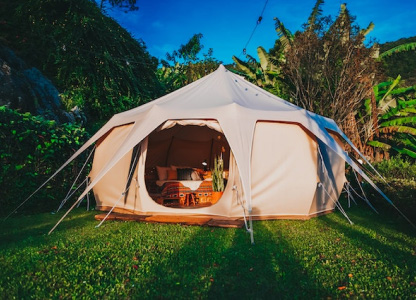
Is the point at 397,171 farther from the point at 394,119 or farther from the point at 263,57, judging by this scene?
the point at 263,57

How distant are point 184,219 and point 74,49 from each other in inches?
380

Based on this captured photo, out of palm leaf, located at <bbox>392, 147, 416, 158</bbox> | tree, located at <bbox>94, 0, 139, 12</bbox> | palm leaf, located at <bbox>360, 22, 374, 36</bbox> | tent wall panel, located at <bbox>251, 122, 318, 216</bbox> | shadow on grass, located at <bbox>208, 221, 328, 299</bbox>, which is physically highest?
tree, located at <bbox>94, 0, 139, 12</bbox>

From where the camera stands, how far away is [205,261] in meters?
3.61

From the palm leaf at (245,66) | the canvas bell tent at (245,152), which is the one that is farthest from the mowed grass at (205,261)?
the palm leaf at (245,66)

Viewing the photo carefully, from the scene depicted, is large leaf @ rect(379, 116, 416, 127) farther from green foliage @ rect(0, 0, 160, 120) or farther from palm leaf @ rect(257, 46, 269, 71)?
green foliage @ rect(0, 0, 160, 120)

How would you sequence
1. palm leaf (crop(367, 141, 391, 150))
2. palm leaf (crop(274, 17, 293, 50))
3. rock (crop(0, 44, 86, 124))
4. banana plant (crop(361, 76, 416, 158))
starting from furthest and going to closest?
1. palm leaf (crop(274, 17, 293, 50))
2. banana plant (crop(361, 76, 416, 158))
3. palm leaf (crop(367, 141, 391, 150))
4. rock (crop(0, 44, 86, 124))

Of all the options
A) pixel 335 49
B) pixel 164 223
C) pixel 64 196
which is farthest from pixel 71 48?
pixel 335 49

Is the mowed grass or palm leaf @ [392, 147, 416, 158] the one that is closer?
the mowed grass

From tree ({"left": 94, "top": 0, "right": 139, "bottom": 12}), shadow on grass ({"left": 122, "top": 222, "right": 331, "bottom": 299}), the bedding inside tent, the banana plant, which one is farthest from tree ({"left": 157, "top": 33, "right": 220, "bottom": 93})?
shadow on grass ({"left": 122, "top": 222, "right": 331, "bottom": 299})

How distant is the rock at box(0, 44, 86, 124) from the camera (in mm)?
8123

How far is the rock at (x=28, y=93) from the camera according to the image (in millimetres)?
8123

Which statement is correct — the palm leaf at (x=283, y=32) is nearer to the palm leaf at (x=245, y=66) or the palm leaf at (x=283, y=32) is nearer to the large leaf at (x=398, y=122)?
the palm leaf at (x=245, y=66)

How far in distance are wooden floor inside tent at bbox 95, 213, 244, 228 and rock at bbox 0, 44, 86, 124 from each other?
14.5ft

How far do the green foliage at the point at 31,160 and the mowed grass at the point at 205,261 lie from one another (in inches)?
38.7
